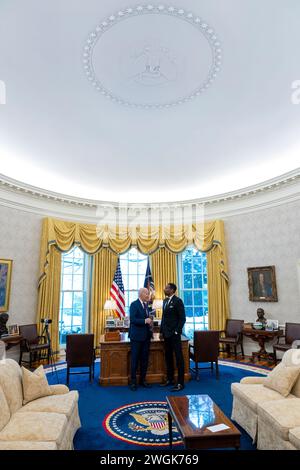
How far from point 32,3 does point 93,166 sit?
3.98 metres

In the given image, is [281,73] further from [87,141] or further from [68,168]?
[68,168]

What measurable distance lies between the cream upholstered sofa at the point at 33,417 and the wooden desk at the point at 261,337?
462cm

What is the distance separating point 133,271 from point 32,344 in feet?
11.2

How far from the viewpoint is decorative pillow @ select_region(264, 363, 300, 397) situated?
344 centimetres

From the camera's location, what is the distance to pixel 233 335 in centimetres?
760

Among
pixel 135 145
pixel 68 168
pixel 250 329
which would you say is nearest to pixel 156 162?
pixel 135 145

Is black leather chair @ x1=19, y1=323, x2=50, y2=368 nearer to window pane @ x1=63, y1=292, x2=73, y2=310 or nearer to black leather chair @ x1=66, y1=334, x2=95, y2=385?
window pane @ x1=63, y1=292, x2=73, y2=310

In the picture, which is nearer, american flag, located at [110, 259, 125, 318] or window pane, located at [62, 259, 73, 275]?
american flag, located at [110, 259, 125, 318]

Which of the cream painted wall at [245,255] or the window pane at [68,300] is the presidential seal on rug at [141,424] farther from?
the window pane at [68,300]

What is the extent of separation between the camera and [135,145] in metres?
5.98

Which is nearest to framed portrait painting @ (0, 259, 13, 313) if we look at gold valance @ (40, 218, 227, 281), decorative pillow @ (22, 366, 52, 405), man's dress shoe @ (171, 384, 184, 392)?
gold valance @ (40, 218, 227, 281)

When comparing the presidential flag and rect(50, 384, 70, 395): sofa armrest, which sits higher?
the presidential flag

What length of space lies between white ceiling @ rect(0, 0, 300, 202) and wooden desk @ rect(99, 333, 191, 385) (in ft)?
12.4

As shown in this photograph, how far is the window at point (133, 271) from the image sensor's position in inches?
355
